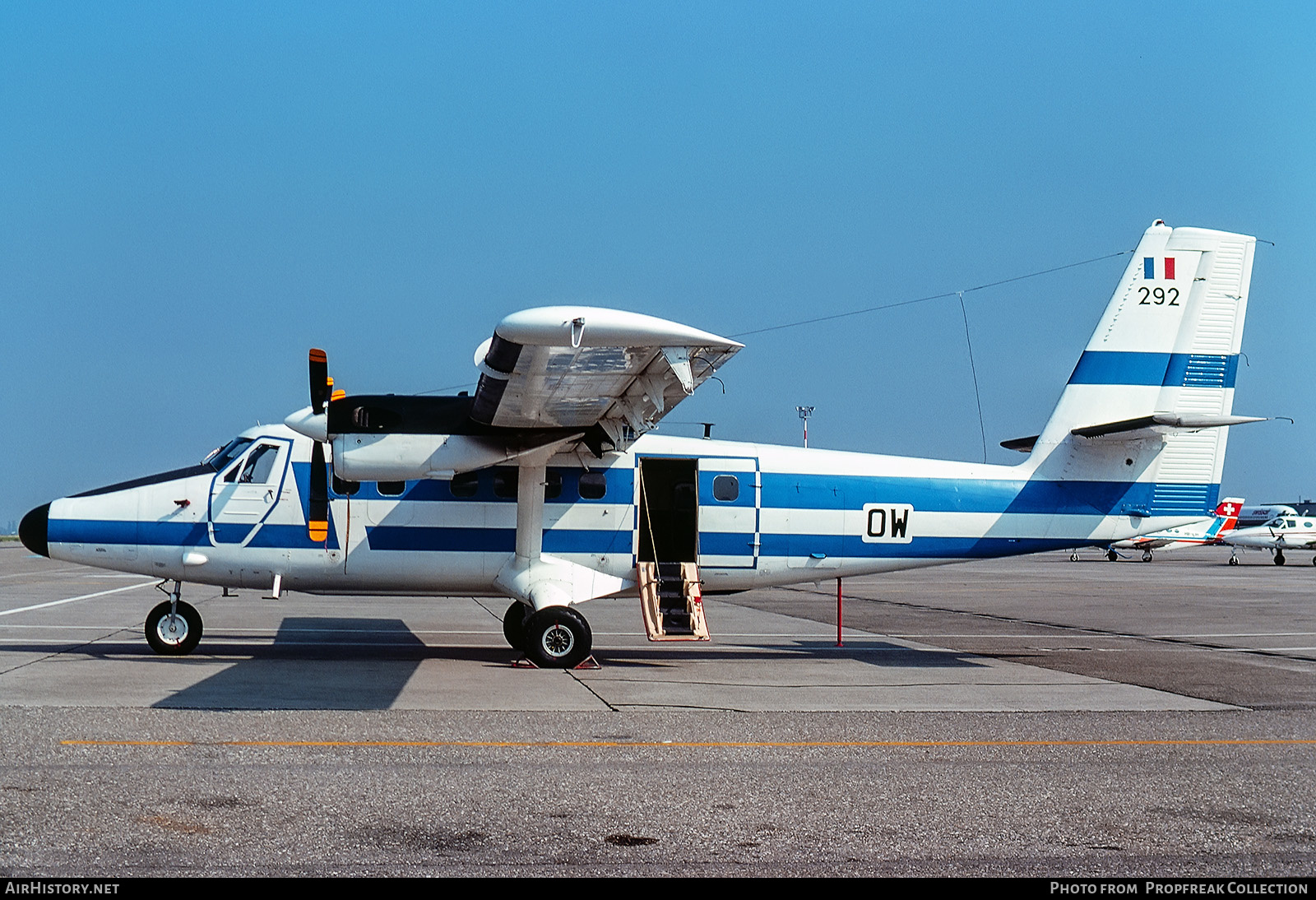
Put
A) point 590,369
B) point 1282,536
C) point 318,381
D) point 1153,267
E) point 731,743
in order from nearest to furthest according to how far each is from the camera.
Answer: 1. point 731,743
2. point 590,369
3. point 318,381
4. point 1153,267
5. point 1282,536

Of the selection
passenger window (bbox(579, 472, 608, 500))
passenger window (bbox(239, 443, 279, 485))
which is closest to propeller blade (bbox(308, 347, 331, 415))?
passenger window (bbox(239, 443, 279, 485))

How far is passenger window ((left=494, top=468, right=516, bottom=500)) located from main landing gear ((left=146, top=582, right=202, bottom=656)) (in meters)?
4.00

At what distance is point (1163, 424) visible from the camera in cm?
1402

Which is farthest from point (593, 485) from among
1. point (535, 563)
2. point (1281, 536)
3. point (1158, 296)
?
point (1281, 536)

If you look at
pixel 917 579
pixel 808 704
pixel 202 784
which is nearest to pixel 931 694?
pixel 808 704

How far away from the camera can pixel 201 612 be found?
818 inches

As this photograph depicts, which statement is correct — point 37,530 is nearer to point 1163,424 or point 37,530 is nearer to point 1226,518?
point 1163,424

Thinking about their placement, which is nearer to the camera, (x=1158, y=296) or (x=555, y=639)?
(x=555, y=639)

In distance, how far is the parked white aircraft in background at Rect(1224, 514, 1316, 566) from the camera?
5534 centimetres

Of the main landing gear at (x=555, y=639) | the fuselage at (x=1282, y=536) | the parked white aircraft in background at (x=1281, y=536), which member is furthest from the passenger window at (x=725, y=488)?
the fuselage at (x=1282, y=536)

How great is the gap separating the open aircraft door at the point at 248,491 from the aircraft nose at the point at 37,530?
190 cm

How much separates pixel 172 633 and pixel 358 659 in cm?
226

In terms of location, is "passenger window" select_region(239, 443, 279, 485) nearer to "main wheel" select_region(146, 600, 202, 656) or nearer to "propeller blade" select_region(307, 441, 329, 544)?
"propeller blade" select_region(307, 441, 329, 544)

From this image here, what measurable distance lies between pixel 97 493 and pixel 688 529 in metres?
7.50
